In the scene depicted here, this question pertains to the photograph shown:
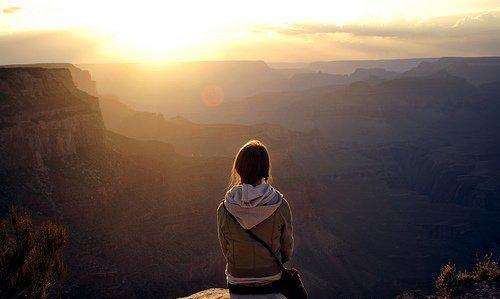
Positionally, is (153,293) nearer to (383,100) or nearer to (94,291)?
(94,291)

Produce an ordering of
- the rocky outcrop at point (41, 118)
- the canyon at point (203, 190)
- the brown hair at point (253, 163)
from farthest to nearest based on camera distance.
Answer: the canyon at point (203, 190), the rocky outcrop at point (41, 118), the brown hair at point (253, 163)

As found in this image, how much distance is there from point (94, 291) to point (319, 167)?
6718 centimetres

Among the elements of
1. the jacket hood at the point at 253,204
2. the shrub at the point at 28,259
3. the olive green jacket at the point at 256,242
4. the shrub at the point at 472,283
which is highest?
the jacket hood at the point at 253,204

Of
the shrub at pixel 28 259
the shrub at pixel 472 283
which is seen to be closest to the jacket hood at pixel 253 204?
→ the shrub at pixel 28 259

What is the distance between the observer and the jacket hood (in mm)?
5805

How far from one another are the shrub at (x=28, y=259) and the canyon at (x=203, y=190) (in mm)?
17428

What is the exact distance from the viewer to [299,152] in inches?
3674

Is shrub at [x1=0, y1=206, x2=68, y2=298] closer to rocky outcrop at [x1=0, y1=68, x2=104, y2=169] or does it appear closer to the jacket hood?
the jacket hood

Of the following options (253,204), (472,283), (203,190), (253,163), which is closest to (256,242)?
(253,204)

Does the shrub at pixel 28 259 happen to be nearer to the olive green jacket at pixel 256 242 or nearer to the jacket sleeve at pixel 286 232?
the olive green jacket at pixel 256 242

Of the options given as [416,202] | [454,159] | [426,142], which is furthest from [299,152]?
[426,142]

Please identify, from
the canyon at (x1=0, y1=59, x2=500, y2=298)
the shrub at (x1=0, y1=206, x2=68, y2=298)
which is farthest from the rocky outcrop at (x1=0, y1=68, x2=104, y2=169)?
the shrub at (x1=0, y1=206, x2=68, y2=298)

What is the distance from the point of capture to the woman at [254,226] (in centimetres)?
586

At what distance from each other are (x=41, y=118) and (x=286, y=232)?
3397cm
